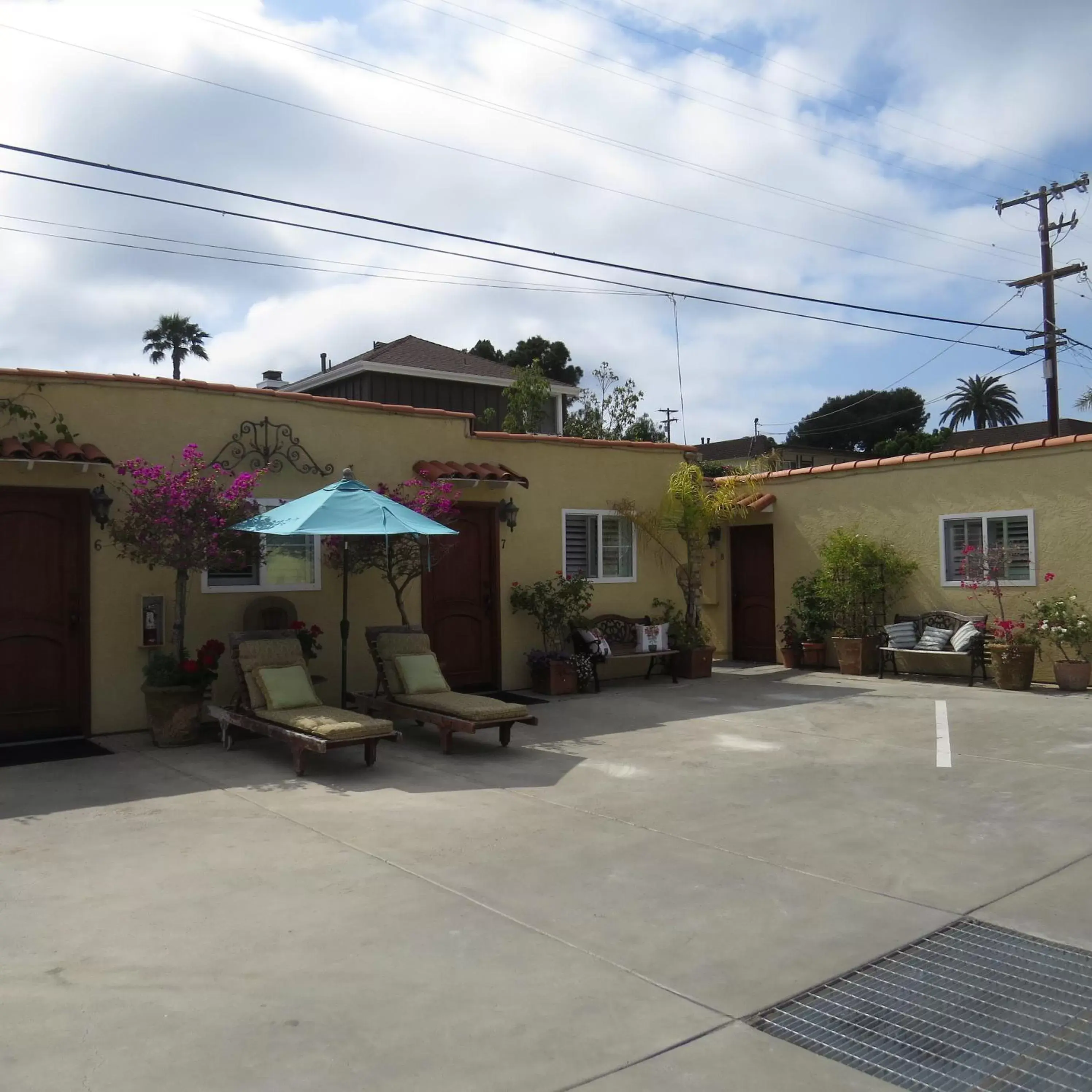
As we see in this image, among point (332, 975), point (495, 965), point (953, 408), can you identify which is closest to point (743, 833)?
point (495, 965)

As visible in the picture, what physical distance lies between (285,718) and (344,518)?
1825 millimetres

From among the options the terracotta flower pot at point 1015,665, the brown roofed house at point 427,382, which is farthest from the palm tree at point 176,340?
the terracotta flower pot at point 1015,665

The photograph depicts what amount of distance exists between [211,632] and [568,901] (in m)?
6.32

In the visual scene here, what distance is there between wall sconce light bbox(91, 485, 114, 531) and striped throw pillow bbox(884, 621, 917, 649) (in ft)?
32.4

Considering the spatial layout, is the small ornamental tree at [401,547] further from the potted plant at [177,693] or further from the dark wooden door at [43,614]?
the dark wooden door at [43,614]

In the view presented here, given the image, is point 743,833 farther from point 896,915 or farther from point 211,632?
point 211,632

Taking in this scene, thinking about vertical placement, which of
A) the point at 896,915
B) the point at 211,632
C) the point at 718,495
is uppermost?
the point at 718,495

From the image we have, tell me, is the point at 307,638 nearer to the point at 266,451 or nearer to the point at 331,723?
the point at 266,451

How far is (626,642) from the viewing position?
13445mm

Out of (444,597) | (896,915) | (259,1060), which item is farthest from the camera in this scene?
(444,597)

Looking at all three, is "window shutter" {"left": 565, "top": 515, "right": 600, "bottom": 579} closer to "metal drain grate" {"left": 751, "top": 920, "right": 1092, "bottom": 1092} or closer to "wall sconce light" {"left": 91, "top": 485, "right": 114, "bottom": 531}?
"wall sconce light" {"left": 91, "top": 485, "right": 114, "bottom": 531}

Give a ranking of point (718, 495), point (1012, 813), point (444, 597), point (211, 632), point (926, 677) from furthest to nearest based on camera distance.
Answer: point (718, 495) < point (926, 677) < point (444, 597) < point (211, 632) < point (1012, 813)

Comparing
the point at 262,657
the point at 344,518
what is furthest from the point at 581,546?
the point at 262,657

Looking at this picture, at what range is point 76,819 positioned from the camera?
633cm
